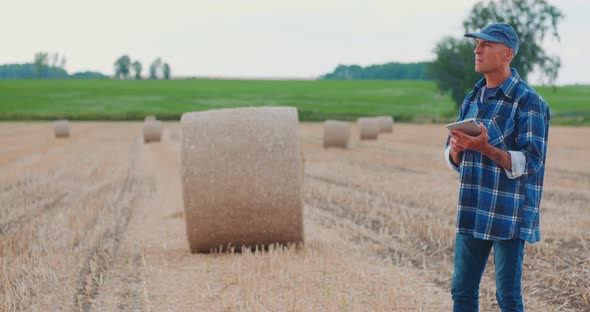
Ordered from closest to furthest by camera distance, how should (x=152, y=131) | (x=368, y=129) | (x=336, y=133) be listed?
(x=336, y=133), (x=152, y=131), (x=368, y=129)

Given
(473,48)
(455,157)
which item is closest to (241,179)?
(455,157)

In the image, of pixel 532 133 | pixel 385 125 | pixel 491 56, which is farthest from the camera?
pixel 385 125

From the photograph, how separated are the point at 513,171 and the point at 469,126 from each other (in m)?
0.35

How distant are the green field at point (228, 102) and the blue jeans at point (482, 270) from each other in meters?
40.8

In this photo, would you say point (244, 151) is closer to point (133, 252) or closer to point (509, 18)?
point (133, 252)

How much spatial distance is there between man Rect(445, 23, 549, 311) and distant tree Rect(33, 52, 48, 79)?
4729 inches

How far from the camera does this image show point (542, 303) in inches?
238

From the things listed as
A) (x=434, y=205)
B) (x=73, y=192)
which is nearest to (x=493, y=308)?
(x=434, y=205)

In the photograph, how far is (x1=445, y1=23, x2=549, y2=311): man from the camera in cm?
416

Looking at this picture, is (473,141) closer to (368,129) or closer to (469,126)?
(469,126)

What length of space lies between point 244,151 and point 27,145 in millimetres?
20295

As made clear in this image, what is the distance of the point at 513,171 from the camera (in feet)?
13.5

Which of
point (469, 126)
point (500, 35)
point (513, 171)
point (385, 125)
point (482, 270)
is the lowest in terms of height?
point (385, 125)

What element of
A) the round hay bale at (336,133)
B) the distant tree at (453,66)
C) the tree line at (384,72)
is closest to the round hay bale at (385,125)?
the round hay bale at (336,133)
